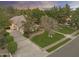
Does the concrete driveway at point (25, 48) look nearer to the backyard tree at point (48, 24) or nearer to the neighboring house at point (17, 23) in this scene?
the neighboring house at point (17, 23)

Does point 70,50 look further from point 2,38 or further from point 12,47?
point 2,38

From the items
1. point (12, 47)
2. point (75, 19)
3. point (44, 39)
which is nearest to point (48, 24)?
point (44, 39)

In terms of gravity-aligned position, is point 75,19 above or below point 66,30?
above

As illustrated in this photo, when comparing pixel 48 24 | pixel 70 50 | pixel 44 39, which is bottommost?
pixel 70 50

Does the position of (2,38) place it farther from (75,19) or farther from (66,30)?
(75,19)

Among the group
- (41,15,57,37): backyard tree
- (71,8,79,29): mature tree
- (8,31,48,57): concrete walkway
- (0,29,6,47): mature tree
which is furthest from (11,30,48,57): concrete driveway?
(71,8,79,29): mature tree

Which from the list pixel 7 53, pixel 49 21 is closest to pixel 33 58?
pixel 7 53

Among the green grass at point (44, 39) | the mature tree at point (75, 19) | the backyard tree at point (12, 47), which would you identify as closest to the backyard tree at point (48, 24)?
the green grass at point (44, 39)
